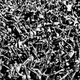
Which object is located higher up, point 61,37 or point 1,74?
point 61,37

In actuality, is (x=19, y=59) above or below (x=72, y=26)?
below

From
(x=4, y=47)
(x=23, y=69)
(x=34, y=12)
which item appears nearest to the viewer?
(x=23, y=69)

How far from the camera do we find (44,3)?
1.47 metres

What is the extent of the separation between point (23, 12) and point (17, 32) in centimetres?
18

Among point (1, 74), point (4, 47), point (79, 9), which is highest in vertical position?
point (79, 9)

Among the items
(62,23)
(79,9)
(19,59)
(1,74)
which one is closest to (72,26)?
(62,23)

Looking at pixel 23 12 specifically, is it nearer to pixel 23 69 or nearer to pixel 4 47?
pixel 4 47

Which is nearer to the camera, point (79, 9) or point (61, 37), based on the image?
point (61, 37)

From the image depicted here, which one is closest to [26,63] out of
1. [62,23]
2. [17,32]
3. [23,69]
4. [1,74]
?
[23,69]

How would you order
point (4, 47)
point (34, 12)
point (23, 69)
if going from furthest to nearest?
point (34, 12) → point (4, 47) → point (23, 69)

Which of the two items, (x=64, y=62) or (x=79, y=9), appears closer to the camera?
(x=64, y=62)

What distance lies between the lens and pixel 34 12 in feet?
4.60

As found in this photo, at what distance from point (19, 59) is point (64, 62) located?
26 centimetres

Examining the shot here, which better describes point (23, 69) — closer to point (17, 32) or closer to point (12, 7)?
point (17, 32)
